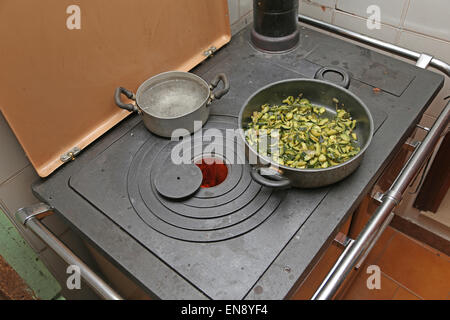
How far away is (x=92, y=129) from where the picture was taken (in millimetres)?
847

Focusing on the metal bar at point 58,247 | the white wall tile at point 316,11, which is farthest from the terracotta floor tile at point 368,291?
the metal bar at point 58,247

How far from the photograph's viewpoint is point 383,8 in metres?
0.98

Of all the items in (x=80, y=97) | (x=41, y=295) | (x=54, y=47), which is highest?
(x=54, y=47)

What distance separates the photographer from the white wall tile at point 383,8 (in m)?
0.96

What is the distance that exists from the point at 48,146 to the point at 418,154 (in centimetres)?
75

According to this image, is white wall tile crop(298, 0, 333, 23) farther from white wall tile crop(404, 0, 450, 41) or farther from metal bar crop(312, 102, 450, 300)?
metal bar crop(312, 102, 450, 300)

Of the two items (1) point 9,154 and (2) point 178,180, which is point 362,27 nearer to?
(2) point 178,180

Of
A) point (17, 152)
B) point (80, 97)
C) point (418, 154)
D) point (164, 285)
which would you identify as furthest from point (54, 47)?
point (418, 154)

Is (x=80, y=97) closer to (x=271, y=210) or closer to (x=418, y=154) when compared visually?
(x=271, y=210)

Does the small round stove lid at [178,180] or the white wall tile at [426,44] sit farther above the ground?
the white wall tile at [426,44]

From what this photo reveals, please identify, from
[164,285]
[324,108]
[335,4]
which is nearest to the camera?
[164,285]

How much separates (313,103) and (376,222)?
29 centimetres

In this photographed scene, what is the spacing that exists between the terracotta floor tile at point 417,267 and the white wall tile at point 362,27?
30.9 inches

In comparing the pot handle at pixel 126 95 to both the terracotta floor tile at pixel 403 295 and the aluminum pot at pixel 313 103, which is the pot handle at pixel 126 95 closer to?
the aluminum pot at pixel 313 103
